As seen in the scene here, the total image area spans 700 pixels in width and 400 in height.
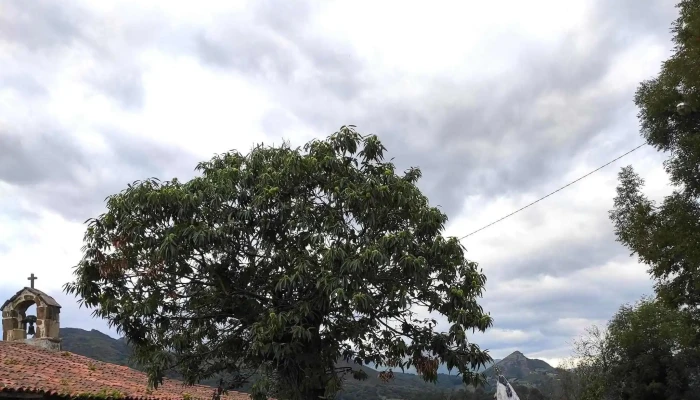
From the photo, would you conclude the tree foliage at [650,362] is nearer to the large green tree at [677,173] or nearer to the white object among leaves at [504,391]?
the large green tree at [677,173]

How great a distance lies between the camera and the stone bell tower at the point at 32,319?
1759 cm

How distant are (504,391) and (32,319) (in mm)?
13758

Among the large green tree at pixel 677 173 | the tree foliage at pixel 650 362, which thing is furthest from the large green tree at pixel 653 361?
the large green tree at pixel 677 173

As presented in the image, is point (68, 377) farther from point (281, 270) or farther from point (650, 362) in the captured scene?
point (650, 362)

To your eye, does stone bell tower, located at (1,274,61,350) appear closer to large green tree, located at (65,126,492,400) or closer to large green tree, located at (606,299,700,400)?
large green tree, located at (65,126,492,400)

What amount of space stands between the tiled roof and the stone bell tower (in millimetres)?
925

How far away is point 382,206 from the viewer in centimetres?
1041

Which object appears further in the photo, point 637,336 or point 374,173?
point 637,336

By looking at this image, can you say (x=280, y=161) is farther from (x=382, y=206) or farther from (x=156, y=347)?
(x=156, y=347)

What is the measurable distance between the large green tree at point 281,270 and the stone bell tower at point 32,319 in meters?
8.41

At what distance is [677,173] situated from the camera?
53.7 feet

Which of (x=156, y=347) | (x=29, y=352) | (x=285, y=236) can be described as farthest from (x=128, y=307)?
(x=29, y=352)

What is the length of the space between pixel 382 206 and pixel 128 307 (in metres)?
4.57

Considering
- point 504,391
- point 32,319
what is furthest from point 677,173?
point 32,319
